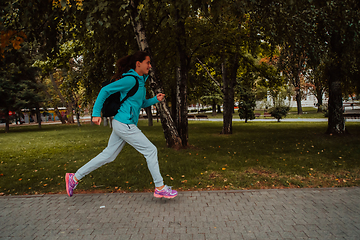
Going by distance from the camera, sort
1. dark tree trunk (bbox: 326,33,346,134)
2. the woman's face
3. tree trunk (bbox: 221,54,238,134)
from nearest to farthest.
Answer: the woman's face < dark tree trunk (bbox: 326,33,346,134) < tree trunk (bbox: 221,54,238,134)

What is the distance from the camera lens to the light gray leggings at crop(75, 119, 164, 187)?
3.96 m

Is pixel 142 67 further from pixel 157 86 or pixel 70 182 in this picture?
pixel 157 86

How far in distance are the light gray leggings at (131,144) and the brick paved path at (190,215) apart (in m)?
0.50

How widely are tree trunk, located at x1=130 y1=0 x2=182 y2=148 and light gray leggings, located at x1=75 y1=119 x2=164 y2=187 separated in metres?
4.39

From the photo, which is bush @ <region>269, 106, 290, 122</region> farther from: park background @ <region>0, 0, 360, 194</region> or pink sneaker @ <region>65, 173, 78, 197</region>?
pink sneaker @ <region>65, 173, 78, 197</region>

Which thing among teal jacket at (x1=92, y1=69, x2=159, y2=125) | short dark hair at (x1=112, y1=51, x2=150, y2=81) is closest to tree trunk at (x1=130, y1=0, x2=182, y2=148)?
short dark hair at (x1=112, y1=51, x2=150, y2=81)

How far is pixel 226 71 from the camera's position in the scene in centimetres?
1506

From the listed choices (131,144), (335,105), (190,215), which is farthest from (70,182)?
(335,105)

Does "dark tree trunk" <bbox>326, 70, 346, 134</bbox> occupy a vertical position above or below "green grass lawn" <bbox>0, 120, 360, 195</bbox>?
above

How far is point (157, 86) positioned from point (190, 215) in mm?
5362

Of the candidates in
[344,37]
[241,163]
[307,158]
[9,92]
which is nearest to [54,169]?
[241,163]

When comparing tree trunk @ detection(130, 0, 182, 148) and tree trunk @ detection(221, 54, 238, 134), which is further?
tree trunk @ detection(221, 54, 238, 134)

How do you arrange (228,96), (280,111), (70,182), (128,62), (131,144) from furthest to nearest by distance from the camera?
1. (280,111)
2. (228,96)
3. (70,182)
4. (128,62)
5. (131,144)

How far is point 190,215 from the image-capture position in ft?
11.9
